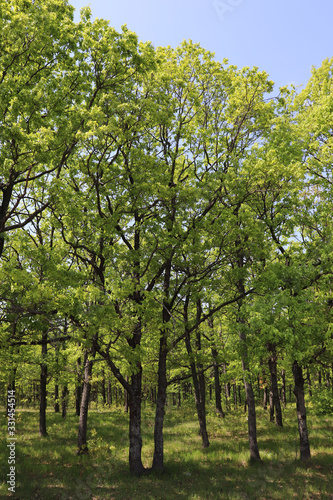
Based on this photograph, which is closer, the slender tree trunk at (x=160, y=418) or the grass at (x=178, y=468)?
the grass at (x=178, y=468)

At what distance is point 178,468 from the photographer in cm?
1314

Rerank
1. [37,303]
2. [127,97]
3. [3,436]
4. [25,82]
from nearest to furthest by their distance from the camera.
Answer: [25,82] < [37,303] < [127,97] < [3,436]

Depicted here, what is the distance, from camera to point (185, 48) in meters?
13.2

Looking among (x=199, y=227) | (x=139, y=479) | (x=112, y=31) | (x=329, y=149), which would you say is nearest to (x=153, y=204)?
(x=199, y=227)

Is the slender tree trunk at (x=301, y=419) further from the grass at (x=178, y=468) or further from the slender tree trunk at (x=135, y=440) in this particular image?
the slender tree trunk at (x=135, y=440)

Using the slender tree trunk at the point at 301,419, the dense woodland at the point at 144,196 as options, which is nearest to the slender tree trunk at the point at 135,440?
the dense woodland at the point at 144,196

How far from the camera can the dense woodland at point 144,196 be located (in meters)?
8.05

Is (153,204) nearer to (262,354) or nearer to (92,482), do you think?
(262,354)

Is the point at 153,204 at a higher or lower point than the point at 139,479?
higher

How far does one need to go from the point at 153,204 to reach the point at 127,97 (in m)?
3.95

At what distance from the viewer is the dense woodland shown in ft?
26.4

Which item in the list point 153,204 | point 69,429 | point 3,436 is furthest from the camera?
point 69,429

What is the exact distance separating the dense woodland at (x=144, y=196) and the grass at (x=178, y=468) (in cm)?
125

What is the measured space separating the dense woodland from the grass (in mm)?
1255
